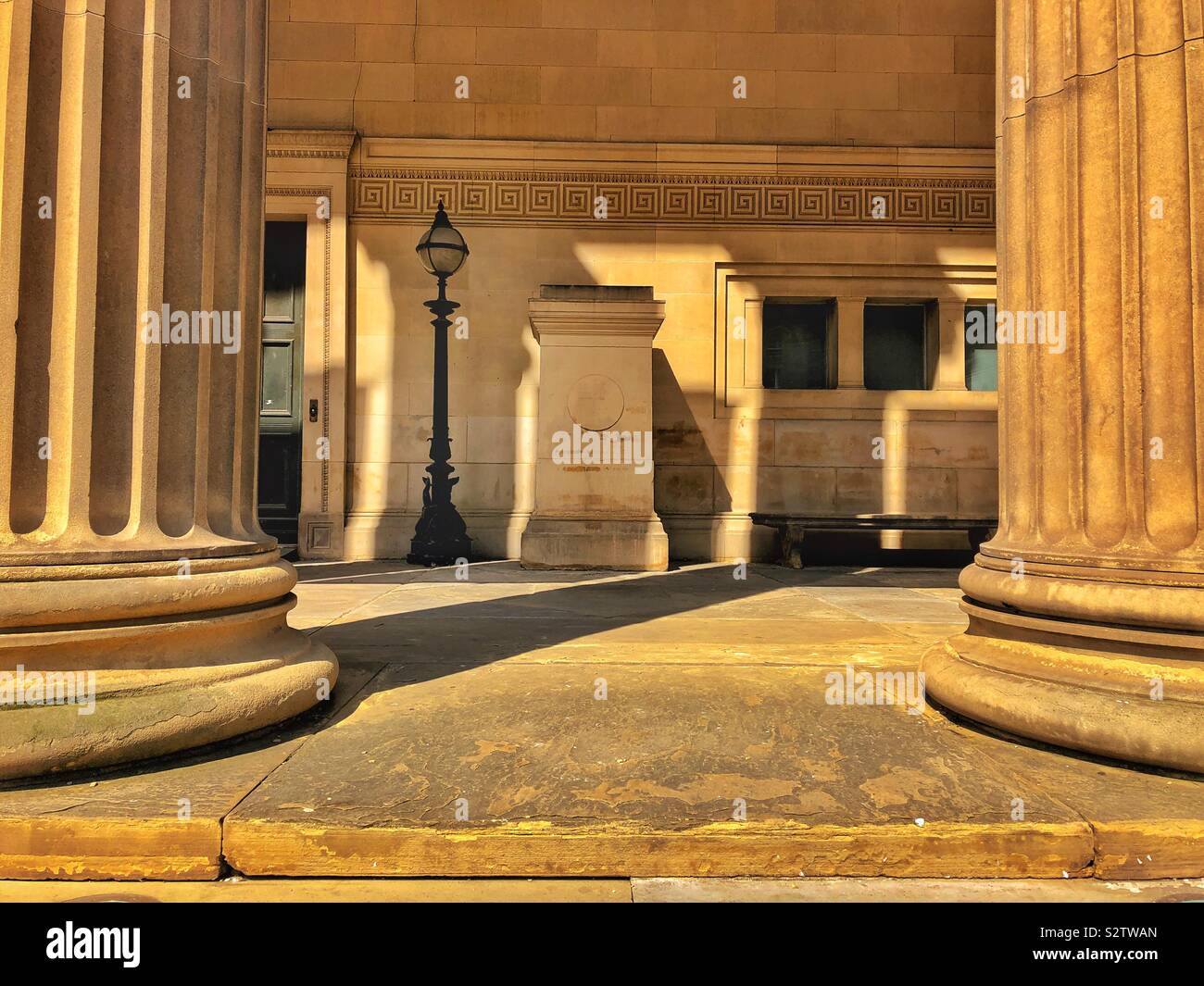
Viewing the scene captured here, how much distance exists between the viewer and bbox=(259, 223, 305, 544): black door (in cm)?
938

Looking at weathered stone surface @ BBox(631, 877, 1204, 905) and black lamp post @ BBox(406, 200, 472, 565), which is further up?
black lamp post @ BBox(406, 200, 472, 565)

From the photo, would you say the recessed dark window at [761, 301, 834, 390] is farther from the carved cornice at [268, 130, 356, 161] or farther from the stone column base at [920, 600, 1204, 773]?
the stone column base at [920, 600, 1204, 773]

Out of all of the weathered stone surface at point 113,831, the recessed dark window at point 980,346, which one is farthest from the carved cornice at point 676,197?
the weathered stone surface at point 113,831

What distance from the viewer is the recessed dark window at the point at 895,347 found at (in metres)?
9.80

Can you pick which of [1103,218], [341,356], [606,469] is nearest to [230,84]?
[1103,218]

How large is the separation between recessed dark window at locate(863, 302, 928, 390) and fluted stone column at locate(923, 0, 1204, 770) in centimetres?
727

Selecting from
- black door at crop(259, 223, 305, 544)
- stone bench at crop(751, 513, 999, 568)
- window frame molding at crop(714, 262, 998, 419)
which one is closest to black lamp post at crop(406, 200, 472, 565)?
black door at crop(259, 223, 305, 544)

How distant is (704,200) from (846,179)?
187cm

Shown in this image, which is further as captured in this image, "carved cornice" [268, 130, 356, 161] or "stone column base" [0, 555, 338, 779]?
"carved cornice" [268, 130, 356, 161]

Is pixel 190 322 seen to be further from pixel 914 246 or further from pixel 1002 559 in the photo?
pixel 914 246

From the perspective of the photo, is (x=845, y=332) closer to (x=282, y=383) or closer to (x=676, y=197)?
(x=676, y=197)

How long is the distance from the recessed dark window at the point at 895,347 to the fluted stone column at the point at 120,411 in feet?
28.3

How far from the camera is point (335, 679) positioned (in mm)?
2865

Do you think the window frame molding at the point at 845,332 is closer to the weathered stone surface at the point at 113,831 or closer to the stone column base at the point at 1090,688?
the stone column base at the point at 1090,688
